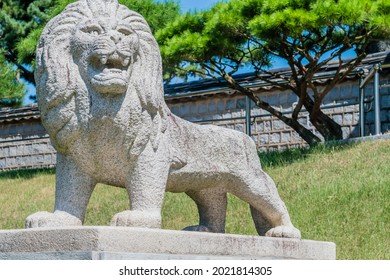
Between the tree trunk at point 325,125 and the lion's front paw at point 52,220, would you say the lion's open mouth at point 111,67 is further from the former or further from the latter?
the tree trunk at point 325,125

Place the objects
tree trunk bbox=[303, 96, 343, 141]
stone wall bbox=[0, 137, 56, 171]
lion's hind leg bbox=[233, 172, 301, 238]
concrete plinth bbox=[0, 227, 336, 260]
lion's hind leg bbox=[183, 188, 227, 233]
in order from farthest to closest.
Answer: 1. stone wall bbox=[0, 137, 56, 171]
2. tree trunk bbox=[303, 96, 343, 141]
3. lion's hind leg bbox=[183, 188, 227, 233]
4. lion's hind leg bbox=[233, 172, 301, 238]
5. concrete plinth bbox=[0, 227, 336, 260]

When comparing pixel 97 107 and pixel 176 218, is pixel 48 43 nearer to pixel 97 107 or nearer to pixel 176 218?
pixel 97 107

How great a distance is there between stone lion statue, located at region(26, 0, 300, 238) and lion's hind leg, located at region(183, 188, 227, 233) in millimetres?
523

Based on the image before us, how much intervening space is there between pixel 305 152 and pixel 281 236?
593 cm

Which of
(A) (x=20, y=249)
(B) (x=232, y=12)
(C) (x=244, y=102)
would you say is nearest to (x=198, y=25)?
(B) (x=232, y=12)

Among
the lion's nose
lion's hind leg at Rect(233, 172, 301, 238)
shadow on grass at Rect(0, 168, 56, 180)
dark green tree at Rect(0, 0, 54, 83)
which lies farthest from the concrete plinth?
dark green tree at Rect(0, 0, 54, 83)

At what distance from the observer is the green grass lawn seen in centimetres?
728

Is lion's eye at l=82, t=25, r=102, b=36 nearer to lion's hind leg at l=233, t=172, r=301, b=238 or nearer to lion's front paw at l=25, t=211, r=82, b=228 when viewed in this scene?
lion's front paw at l=25, t=211, r=82, b=228

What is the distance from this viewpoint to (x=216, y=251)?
3.85 meters

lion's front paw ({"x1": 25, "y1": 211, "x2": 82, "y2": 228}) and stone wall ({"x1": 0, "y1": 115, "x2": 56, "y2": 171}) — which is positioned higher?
stone wall ({"x1": 0, "y1": 115, "x2": 56, "y2": 171})

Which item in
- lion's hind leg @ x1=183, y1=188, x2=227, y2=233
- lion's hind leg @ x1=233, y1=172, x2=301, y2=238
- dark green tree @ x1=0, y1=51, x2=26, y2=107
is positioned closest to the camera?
lion's hind leg @ x1=233, y1=172, x2=301, y2=238

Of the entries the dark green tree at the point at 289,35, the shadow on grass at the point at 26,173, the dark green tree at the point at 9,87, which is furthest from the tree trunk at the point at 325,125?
the dark green tree at the point at 9,87

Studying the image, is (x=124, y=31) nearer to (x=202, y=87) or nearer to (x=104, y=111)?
(x=104, y=111)

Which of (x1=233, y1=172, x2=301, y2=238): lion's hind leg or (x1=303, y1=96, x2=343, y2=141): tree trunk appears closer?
(x1=233, y1=172, x2=301, y2=238): lion's hind leg
